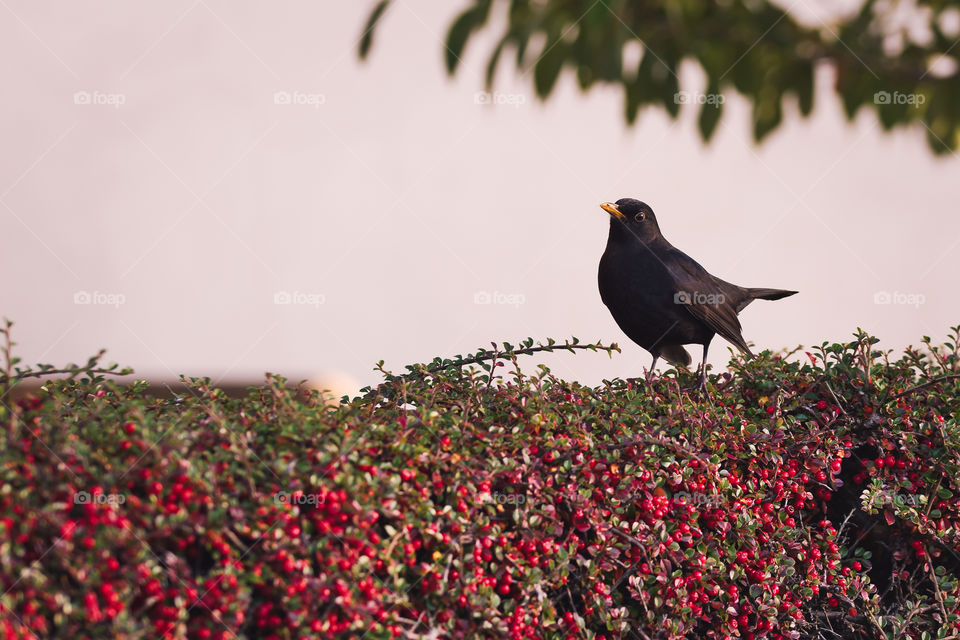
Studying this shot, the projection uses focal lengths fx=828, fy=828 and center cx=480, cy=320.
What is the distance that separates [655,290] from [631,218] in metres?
0.46

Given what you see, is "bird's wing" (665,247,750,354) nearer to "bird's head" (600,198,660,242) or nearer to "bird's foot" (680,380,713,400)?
"bird's head" (600,198,660,242)

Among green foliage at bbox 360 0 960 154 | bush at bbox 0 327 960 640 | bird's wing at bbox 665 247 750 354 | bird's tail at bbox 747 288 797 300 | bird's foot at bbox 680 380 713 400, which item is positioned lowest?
bush at bbox 0 327 960 640

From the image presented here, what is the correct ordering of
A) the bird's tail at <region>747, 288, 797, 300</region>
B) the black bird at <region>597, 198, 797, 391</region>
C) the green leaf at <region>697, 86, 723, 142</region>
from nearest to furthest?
the green leaf at <region>697, 86, 723, 142</region> → the black bird at <region>597, 198, 797, 391</region> → the bird's tail at <region>747, 288, 797, 300</region>

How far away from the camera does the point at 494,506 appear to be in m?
2.78

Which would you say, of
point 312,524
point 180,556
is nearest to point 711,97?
point 312,524

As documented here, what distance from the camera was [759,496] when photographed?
3396 mm

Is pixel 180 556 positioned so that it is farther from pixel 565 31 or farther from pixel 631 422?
pixel 565 31

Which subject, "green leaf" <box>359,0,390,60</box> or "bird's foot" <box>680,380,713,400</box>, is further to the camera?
"bird's foot" <box>680,380,713,400</box>

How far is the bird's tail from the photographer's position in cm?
504

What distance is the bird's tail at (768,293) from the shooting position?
504 cm

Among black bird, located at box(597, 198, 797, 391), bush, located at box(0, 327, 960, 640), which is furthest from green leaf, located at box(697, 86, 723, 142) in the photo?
black bird, located at box(597, 198, 797, 391)

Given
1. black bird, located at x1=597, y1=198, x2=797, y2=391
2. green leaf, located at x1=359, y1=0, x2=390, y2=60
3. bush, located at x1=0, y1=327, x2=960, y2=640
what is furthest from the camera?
black bird, located at x1=597, y1=198, x2=797, y2=391

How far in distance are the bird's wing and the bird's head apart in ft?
0.57

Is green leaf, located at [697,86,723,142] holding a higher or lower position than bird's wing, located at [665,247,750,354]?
higher
